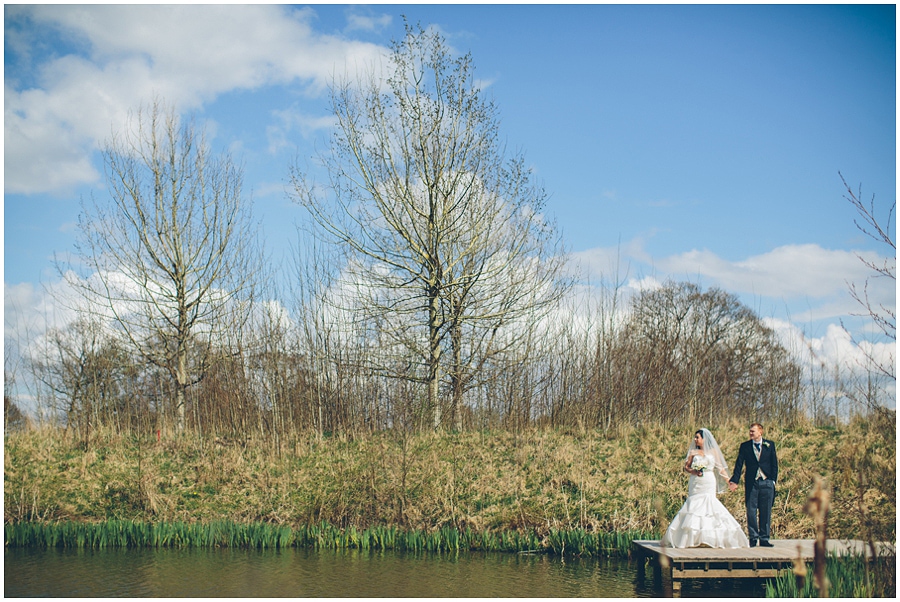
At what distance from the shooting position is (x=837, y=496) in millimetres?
11781

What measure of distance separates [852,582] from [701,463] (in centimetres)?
222

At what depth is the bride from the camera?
843 cm

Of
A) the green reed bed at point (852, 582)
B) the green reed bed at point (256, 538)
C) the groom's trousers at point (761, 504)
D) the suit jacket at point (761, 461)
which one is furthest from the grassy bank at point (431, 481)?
the green reed bed at point (852, 582)

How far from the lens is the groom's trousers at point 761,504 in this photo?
8.88 metres

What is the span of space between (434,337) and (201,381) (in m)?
6.08

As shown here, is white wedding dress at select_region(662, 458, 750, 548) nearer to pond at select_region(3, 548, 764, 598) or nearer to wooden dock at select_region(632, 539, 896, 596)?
wooden dock at select_region(632, 539, 896, 596)

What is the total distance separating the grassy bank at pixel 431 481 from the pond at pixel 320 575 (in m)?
1.01

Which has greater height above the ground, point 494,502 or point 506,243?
point 506,243

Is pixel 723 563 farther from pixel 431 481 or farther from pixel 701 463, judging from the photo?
pixel 431 481

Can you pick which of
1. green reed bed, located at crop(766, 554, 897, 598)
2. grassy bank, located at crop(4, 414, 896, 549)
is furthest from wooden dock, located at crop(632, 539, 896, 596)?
grassy bank, located at crop(4, 414, 896, 549)

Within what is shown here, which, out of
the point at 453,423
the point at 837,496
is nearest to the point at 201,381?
the point at 453,423

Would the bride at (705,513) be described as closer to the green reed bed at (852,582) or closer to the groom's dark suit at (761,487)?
the groom's dark suit at (761,487)

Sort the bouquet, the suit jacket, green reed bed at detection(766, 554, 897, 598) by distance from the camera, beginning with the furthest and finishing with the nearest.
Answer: the suit jacket → the bouquet → green reed bed at detection(766, 554, 897, 598)

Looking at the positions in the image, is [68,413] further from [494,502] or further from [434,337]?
[494,502]
